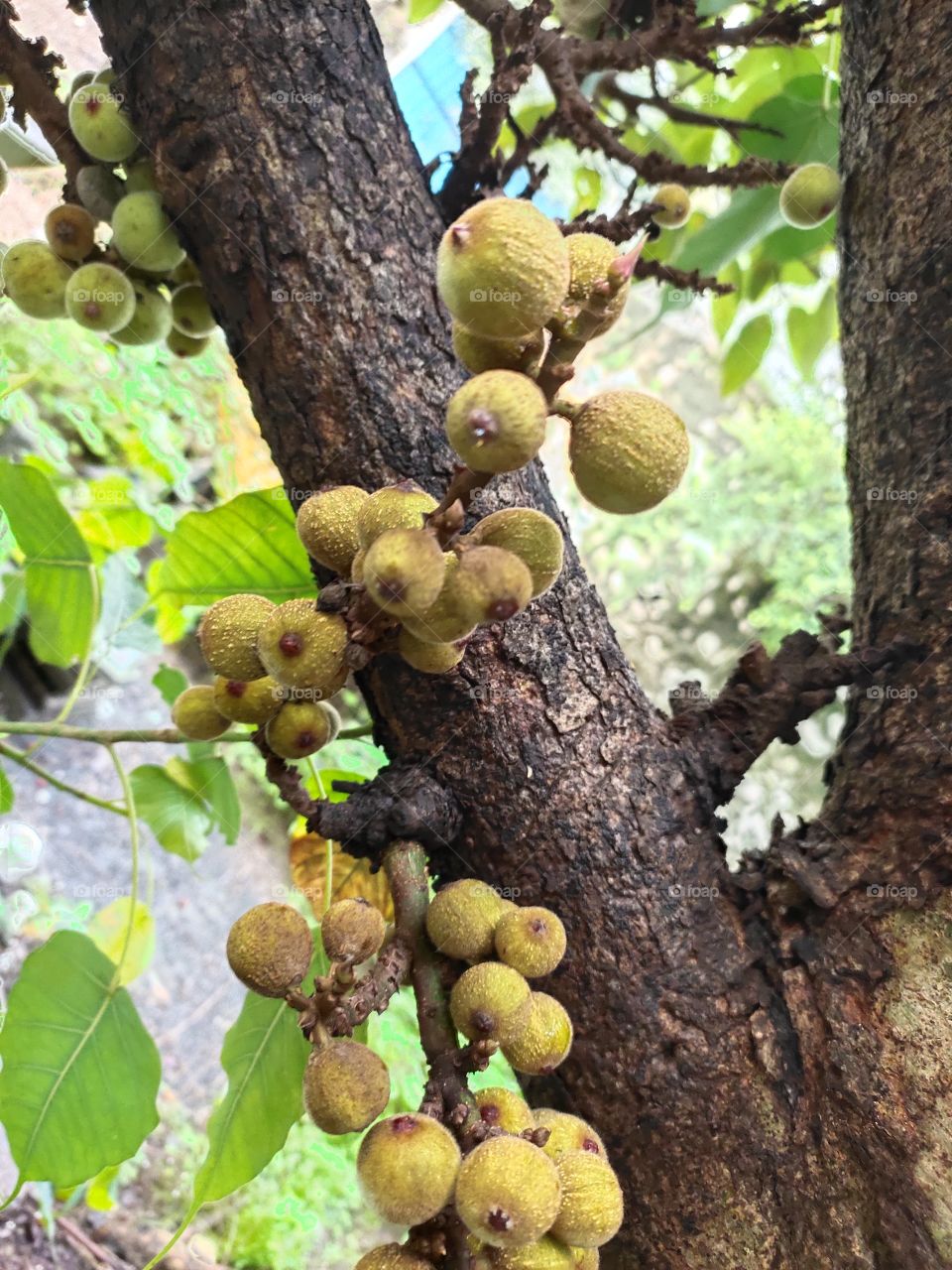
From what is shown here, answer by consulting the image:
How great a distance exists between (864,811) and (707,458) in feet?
16.9

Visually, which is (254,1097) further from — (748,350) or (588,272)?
(748,350)

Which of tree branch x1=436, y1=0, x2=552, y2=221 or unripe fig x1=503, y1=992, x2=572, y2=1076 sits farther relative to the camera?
tree branch x1=436, y1=0, x2=552, y2=221

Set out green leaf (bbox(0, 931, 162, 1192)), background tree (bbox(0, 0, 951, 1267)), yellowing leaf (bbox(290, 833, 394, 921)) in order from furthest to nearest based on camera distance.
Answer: yellowing leaf (bbox(290, 833, 394, 921)), green leaf (bbox(0, 931, 162, 1192)), background tree (bbox(0, 0, 951, 1267))

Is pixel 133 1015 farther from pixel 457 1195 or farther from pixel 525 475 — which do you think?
pixel 525 475

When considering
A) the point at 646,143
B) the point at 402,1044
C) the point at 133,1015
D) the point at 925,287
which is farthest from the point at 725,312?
the point at 402,1044

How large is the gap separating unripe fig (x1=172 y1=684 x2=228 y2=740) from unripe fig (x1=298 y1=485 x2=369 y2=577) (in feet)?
0.96

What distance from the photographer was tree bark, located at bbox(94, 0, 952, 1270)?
880 millimetres

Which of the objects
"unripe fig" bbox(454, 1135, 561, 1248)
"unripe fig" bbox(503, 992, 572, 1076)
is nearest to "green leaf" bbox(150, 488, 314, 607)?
"unripe fig" bbox(503, 992, 572, 1076)

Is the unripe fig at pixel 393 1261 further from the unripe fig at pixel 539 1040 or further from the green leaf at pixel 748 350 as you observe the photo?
the green leaf at pixel 748 350

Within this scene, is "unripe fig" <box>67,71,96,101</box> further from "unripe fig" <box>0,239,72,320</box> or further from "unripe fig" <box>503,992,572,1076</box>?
"unripe fig" <box>503,992,572,1076</box>

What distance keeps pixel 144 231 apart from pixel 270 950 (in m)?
0.81

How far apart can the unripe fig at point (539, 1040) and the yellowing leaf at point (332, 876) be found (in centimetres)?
52

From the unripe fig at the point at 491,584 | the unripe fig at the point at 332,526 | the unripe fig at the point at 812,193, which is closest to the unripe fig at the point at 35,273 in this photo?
the unripe fig at the point at 332,526

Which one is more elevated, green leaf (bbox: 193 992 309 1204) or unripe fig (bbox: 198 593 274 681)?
unripe fig (bbox: 198 593 274 681)
